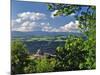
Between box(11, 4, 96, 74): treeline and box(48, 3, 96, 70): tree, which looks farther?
box(48, 3, 96, 70): tree

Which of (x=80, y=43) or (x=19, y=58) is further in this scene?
(x=80, y=43)

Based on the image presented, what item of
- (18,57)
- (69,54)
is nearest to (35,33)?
(18,57)

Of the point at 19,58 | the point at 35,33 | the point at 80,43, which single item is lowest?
the point at 19,58

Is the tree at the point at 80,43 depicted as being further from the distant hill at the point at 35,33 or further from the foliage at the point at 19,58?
the foliage at the point at 19,58

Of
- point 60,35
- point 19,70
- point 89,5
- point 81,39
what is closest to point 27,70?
point 19,70

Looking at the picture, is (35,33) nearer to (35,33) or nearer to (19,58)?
(35,33)

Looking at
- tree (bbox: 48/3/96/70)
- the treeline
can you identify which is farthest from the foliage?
tree (bbox: 48/3/96/70)

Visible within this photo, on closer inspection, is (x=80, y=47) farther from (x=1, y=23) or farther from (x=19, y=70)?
(x=1, y=23)

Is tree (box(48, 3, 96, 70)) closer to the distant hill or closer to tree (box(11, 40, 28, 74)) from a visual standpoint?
the distant hill

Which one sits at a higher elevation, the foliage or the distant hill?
the distant hill
